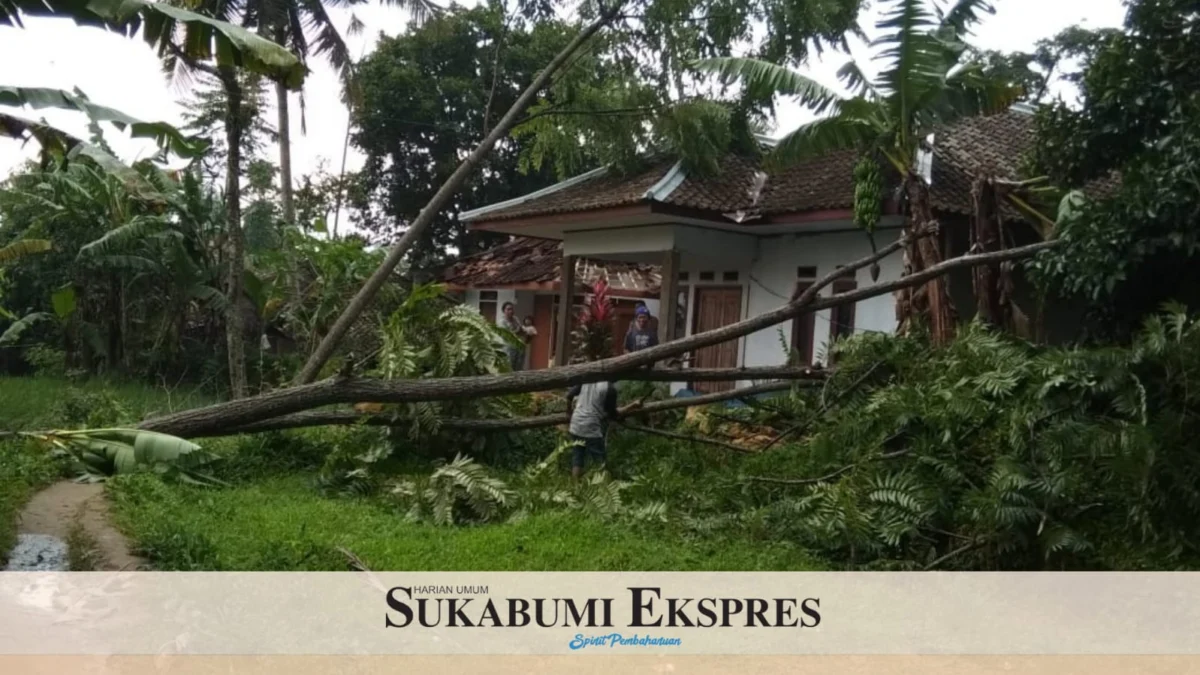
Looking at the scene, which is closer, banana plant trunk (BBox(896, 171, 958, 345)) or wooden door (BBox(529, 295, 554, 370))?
banana plant trunk (BBox(896, 171, 958, 345))

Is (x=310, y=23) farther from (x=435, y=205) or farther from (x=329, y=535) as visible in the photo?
(x=329, y=535)

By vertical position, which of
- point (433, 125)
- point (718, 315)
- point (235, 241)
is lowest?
point (718, 315)

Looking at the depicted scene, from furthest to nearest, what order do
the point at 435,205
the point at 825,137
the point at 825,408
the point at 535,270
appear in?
the point at 535,270 → the point at 435,205 → the point at 825,137 → the point at 825,408

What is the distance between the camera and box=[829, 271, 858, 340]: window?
1102cm

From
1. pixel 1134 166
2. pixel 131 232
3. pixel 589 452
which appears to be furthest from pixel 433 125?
pixel 1134 166

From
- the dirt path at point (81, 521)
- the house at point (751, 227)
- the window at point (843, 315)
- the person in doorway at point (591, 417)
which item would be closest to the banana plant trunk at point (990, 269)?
the house at point (751, 227)

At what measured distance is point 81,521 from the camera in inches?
220

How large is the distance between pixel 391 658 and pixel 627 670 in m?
0.95

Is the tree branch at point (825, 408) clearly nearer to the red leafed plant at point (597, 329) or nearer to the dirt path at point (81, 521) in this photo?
the red leafed plant at point (597, 329)

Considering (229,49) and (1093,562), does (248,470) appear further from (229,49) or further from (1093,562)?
(1093,562)

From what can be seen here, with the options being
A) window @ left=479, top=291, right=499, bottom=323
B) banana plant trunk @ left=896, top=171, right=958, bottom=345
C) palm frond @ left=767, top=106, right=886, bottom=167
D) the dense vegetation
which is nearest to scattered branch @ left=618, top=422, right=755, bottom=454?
the dense vegetation

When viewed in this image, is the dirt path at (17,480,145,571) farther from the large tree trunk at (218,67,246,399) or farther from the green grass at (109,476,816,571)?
the large tree trunk at (218,67,246,399)

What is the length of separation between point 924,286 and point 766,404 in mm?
1688

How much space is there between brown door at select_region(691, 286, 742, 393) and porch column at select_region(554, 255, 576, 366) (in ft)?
6.12
